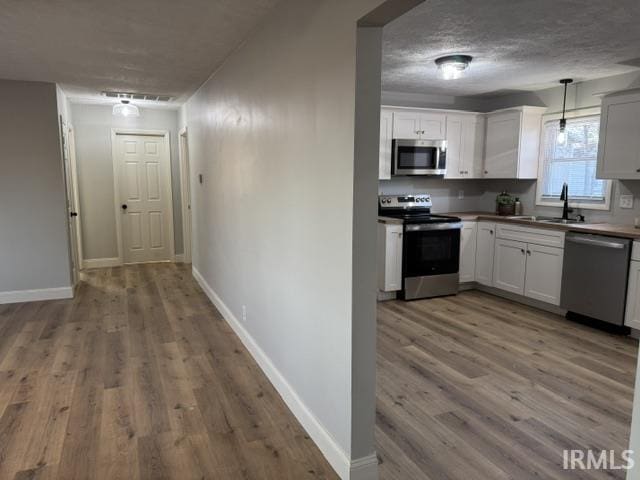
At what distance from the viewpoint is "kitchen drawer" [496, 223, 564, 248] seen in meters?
4.33

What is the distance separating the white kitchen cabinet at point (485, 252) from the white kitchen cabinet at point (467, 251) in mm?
48

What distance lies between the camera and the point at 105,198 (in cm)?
661

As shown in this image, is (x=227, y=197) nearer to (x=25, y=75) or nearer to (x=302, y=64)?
(x=302, y=64)

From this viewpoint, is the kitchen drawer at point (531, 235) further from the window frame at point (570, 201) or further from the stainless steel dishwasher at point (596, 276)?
the window frame at point (570, 201)

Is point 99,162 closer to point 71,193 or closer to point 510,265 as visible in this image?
point 71,193

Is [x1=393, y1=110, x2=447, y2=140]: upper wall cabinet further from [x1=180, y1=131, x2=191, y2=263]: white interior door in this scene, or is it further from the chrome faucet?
[x1=180, y1=131, x2=191, y2=263]: white interior door

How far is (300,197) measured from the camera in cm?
238

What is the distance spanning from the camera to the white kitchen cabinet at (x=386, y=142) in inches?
198

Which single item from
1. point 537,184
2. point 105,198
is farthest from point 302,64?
point 105,198

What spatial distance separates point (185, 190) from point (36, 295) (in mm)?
2507

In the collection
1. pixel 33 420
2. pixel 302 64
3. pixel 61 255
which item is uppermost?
pixel 302 64

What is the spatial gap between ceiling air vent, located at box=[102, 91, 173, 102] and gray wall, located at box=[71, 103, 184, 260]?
3.12ft

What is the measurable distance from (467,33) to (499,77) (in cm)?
158

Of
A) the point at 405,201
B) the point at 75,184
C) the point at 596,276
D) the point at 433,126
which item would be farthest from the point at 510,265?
the point at 75,184
